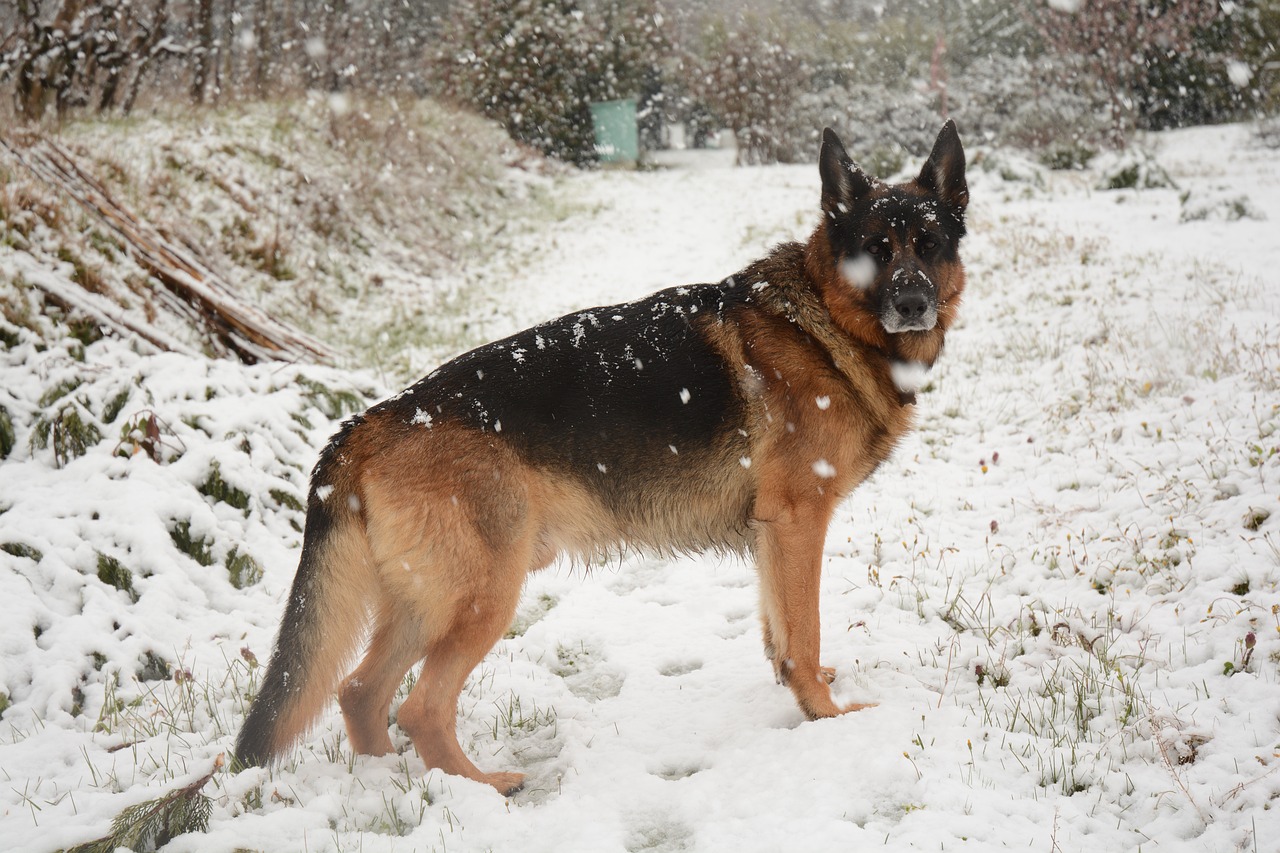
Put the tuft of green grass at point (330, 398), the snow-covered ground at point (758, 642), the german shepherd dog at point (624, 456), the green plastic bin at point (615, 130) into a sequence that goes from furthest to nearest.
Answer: the green plastic bin at point (615, 130) → the tuft of green grass at point (330, 398) → the german shepherd dog at point (624, 456) → the snow-covered ground at point (758, 642)

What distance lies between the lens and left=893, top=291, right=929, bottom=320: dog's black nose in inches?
131

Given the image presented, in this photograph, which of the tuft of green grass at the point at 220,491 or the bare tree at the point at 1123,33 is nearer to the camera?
the tuft of green grass at the point at 220,491

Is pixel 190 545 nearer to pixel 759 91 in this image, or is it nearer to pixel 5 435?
pixel 5 435

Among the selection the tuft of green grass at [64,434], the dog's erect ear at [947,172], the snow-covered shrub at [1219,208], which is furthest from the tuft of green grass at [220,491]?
the snow-covered shrub at [1219,208]

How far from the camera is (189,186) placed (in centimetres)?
989

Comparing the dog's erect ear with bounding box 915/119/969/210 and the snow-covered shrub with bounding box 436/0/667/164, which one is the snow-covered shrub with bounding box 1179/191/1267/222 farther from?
Answer: the snow-covered shrub with bounding box 436/0/667/164

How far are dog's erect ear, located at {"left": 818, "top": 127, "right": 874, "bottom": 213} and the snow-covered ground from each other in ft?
6.91

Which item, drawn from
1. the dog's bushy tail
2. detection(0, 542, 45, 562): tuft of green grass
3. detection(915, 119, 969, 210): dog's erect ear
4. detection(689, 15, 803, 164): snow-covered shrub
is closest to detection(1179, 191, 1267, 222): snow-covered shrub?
detection(915, 119, 969, 210): dog's erect ear

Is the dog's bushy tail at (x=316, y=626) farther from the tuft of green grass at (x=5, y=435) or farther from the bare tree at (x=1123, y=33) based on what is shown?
the bare tree at (x=1123, y=33)

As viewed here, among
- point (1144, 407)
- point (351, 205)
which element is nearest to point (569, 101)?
point (351, 205)

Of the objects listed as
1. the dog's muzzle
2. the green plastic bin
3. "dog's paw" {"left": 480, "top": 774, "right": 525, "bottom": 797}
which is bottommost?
"dog's paw" {"left": 480, "top": 774, "right": 525, "bottom": 797}

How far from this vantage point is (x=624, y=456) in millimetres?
3230

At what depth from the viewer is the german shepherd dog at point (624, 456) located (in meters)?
2.99

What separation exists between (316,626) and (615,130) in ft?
88.6
